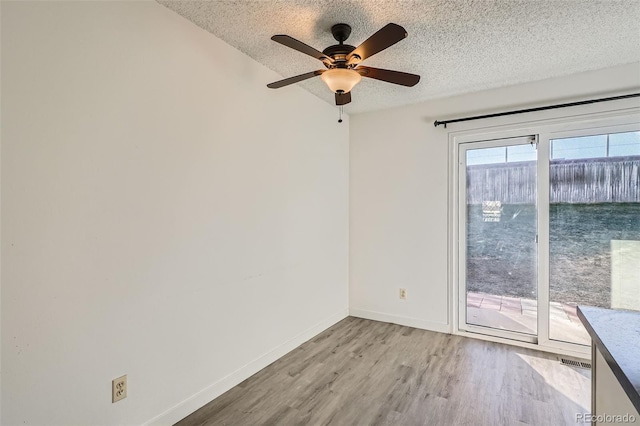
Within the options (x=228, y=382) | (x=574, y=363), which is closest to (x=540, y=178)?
(x=574, y=363)

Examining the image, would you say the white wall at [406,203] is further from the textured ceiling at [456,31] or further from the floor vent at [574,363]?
the floor vent at [574,363]

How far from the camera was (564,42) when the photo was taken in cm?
227

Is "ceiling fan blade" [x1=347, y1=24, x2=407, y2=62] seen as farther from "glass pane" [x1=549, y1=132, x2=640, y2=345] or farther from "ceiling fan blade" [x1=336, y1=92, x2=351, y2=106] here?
"glass pane" [x1=549, y1=132, x2=640, y2=345]

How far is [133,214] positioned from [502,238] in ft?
10.6

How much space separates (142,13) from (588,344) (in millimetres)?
4200

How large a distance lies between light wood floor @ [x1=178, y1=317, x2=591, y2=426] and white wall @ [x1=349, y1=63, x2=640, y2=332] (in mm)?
586

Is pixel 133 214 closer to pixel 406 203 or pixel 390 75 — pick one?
pixel 390 75

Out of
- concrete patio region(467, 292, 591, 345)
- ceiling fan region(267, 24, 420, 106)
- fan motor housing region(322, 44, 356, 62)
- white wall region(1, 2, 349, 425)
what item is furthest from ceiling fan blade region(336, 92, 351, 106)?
concrete patio region(467, 292, 591, 345)

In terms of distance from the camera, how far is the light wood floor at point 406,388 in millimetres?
1996

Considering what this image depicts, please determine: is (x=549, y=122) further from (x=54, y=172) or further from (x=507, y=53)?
(x=54, y=172)

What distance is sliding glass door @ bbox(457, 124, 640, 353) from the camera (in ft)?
8.87

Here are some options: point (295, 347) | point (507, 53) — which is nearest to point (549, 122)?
point (507, 53)

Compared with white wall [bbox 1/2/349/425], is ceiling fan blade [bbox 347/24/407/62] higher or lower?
higher

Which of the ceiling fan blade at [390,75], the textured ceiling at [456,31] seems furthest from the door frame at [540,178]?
the ceiling fan blade at [390,75]
